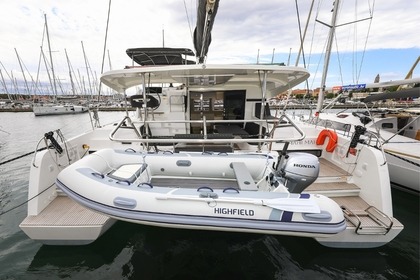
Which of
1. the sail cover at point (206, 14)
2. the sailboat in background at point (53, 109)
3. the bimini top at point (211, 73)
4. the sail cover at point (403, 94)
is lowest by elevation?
the sailboat in background at point (53, 109)

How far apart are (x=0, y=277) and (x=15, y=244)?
2.19 feet

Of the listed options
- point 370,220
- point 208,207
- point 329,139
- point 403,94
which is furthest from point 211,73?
point 403,94

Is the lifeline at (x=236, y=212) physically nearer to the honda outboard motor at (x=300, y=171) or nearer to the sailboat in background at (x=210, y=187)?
the sailboat in background at (x=210, y=187)

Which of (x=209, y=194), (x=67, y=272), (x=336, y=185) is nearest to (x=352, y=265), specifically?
(x=336, y=185)

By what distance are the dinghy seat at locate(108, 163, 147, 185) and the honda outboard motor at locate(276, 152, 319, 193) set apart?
78.9 inches

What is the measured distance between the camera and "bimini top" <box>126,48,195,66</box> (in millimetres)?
5852

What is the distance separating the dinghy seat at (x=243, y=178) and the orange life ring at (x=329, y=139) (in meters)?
2.68

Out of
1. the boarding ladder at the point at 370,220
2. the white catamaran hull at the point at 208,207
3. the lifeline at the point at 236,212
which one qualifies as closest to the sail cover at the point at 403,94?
the boarding ladder at the point at 370,220

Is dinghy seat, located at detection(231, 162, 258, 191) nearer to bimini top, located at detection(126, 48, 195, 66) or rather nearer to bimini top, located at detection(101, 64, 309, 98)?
bimini top, located at detection(101, 64, 309, 98)

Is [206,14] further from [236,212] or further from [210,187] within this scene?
[236,212]

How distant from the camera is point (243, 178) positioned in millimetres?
2783

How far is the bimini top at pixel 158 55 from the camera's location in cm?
585

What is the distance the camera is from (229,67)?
129 inches

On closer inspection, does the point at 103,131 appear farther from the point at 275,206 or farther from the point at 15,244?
the point at 275,206
